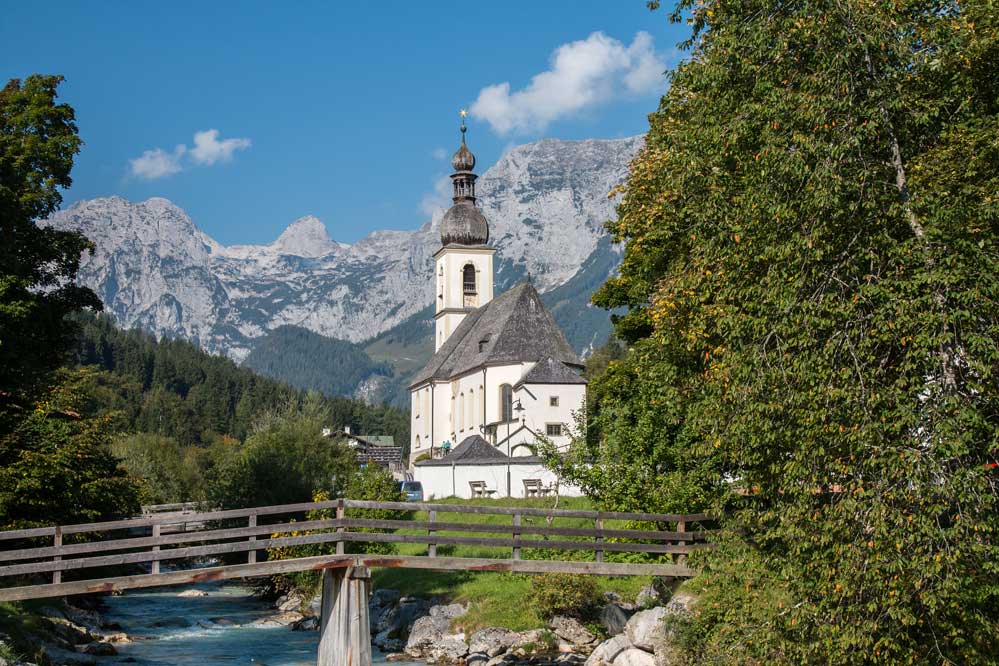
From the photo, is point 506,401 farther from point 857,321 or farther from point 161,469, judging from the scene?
point 857,321

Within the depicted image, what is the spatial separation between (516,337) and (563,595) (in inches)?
1694

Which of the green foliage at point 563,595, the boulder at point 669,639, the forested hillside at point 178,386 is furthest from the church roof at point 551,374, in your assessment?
the forested hillside at point 178,386

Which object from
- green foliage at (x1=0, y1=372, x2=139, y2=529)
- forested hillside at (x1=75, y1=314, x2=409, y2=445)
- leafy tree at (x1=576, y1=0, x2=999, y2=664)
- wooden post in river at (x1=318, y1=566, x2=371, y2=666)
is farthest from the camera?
forested hillside at (x1=75, y1=314, x2=409, y2=445)

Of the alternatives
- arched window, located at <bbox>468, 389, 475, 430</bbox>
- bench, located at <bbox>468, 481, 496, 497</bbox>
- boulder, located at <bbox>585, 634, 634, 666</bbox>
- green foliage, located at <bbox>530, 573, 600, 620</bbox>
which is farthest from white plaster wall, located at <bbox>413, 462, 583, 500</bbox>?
boulder, located at <bbox>585, 634, 634, 666</bbox>

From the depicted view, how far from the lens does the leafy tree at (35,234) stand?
87.3 ft

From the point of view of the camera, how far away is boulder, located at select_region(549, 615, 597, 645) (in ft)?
82.0

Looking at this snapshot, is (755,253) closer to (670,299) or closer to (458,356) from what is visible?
(670,299)

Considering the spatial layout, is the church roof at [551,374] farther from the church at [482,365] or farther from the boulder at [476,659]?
the boulder at [476,659]

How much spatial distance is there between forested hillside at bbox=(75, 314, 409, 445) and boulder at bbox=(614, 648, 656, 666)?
11989cm

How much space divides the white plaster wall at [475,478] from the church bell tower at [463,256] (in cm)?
2818

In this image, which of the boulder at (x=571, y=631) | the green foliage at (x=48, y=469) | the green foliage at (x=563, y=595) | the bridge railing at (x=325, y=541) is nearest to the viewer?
the bridge railing at (x=325, y=541)

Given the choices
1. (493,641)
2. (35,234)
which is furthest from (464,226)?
(493,641)

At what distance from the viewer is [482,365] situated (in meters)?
68.2

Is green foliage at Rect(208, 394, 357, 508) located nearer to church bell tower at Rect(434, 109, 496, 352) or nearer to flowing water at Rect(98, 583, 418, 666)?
flowing water at Rect(98, 583, 418, 666)
